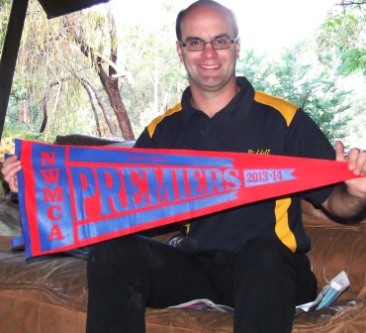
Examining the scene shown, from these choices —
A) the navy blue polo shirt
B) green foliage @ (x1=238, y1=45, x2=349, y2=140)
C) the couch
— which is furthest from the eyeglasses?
green foliage @ (x1=238, y1=45, x2=349, y2=140)

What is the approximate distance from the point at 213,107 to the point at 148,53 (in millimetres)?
4114

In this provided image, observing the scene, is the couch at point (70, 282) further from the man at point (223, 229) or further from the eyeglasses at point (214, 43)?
the eyeglasses at point (214, 43)

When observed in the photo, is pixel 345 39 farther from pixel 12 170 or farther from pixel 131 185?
pixel 12 170

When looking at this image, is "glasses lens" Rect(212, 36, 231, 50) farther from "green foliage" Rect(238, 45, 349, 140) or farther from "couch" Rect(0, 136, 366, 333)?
"green foliage" Rect(238, 45, 349, 140)

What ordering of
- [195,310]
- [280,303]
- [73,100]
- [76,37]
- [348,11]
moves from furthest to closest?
[73,100] < [76,37] < [348,11] < [195,310] < [280,303]

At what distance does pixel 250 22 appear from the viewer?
15.5ft

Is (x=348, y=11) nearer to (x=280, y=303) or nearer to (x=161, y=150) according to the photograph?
(x=161, y=150)

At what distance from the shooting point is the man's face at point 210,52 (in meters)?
1.84

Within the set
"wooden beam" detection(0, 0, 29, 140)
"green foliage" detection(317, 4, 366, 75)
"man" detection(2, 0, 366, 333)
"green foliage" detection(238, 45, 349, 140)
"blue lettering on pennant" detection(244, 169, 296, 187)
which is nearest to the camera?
"man" detection(2, 0, 366, 333)

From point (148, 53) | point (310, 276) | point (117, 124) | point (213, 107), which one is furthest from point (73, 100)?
point (310, 276)

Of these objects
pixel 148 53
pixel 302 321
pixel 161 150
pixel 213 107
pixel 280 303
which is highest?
pixel 148 53

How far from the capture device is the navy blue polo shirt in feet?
5.61

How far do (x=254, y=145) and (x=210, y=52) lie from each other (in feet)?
1.10

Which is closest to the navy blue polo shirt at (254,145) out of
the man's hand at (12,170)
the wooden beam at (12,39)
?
the man's hand at (12,170)
